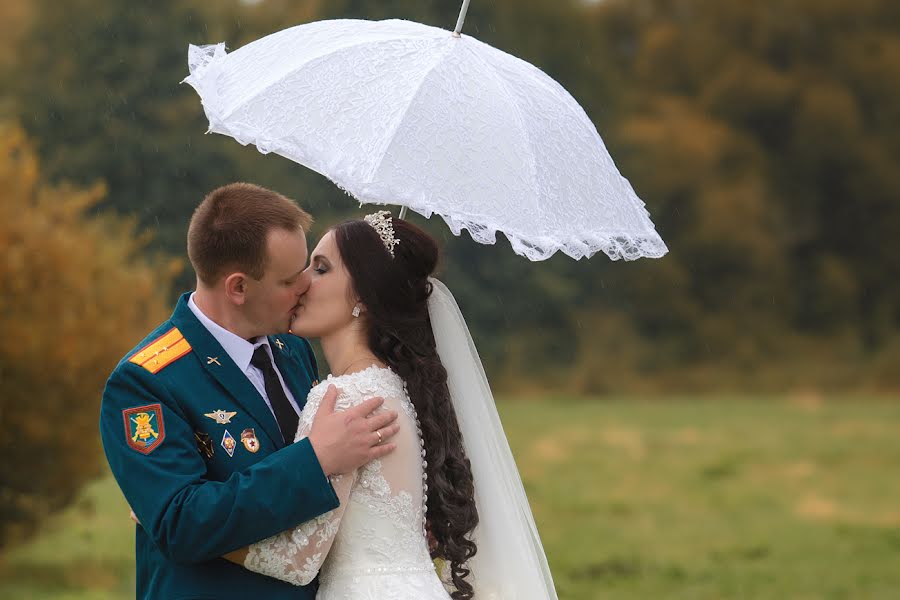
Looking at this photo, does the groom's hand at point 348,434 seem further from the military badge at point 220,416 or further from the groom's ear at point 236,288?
the groom's ear at point 236,288

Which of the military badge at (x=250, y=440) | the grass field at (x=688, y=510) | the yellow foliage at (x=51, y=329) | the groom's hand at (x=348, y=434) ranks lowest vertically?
the grass field at (x=688, y=510)

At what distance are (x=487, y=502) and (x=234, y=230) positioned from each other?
1.07 meters

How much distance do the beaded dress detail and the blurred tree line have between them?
26.6 meters

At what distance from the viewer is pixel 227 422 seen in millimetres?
3287

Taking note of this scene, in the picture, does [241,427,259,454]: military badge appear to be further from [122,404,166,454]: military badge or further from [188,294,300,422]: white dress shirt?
[122,404,166,454]: military badge

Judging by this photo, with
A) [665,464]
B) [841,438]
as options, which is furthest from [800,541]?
[841,438]

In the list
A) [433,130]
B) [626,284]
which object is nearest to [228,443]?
[433,130]

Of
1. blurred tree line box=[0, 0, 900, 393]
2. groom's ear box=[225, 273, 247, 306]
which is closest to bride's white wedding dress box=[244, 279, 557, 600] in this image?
groom's ear box=[225, 273, 247, 306]

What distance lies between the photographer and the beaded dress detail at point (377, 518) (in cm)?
325

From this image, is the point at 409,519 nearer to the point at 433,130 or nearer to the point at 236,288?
the point at 236,288

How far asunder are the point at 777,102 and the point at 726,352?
701 centimetres

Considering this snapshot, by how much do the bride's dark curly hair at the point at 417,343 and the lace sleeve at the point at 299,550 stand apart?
1.12 ft

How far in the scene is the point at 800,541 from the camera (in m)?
15.3

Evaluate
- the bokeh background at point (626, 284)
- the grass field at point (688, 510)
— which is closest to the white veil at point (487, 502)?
the bokeh background at point (626, 284)
